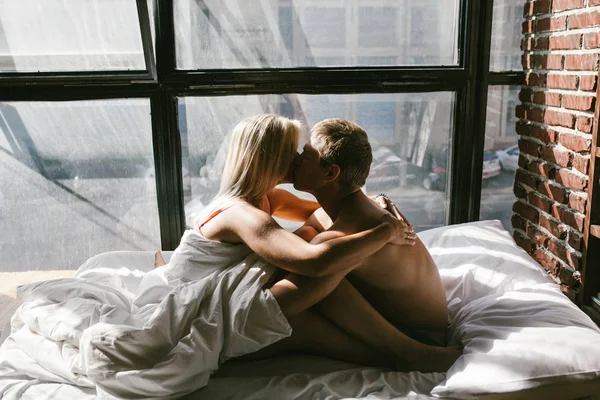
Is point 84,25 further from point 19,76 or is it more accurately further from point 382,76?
point 382,76

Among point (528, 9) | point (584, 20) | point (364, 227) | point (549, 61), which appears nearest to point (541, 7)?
point (528, 9)

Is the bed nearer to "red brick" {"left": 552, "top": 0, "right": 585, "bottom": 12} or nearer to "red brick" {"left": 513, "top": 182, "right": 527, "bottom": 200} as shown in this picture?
"red brick" {"left": 513, "top": 182, "right": 527, "bottom": 200}

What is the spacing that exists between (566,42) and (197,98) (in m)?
1.55

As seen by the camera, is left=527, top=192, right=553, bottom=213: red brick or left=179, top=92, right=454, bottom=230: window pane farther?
left=179, top=92, right=454, bottom=230: window pane

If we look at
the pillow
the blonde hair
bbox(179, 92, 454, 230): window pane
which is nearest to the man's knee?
the blonde hair

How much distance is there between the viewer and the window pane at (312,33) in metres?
2.69

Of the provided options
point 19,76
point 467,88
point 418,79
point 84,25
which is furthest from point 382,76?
point 19,76

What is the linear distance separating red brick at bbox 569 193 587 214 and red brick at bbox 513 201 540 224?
0.97ft

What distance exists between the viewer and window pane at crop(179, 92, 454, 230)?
9.18 ft

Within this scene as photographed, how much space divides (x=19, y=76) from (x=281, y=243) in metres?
1.56

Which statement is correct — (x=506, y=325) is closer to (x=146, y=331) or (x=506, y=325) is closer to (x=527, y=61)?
(x=146, y=331)

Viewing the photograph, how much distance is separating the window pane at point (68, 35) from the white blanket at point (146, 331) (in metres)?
1.09

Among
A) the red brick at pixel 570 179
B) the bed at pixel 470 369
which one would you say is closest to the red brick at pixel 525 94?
the red brick at pixel 570 179

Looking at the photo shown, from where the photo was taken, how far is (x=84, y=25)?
2652 mm
